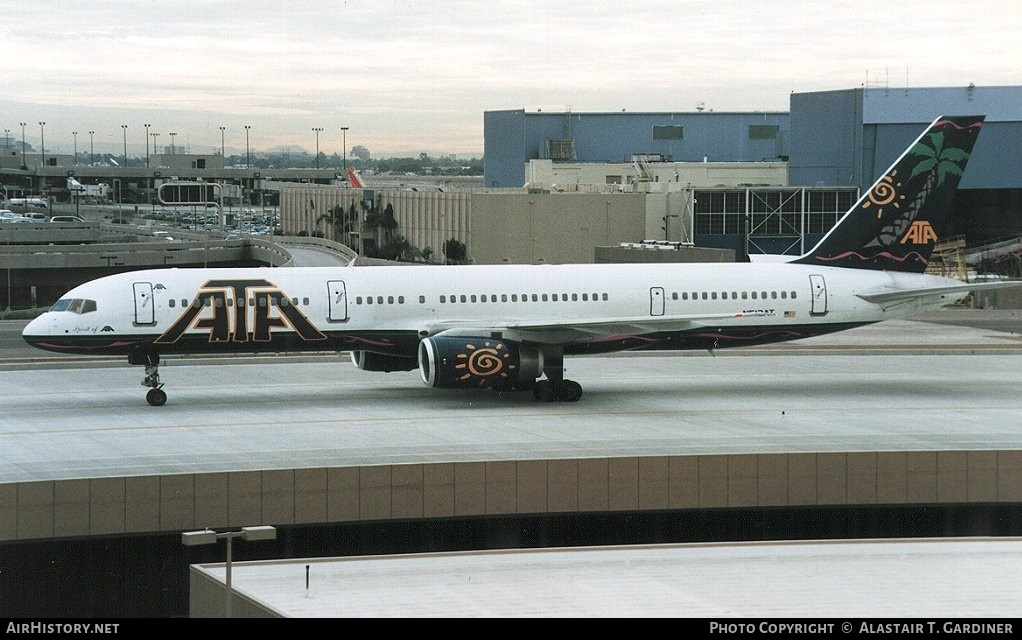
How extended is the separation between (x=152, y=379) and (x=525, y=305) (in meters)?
12.1

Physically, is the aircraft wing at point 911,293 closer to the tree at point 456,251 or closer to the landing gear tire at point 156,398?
the landing gear tire at point 156,398

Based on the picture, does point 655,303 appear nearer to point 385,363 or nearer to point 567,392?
point 567,392

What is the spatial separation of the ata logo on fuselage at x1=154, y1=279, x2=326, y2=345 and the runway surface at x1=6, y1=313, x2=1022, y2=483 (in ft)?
7.24

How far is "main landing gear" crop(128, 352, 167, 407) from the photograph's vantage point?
141 feet

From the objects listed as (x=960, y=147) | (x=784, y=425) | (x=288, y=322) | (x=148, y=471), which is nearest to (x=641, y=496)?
(x=784, y=425)

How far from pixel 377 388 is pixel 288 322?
5.22m

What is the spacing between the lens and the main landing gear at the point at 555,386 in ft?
146

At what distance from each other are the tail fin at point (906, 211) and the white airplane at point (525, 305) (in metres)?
0.05

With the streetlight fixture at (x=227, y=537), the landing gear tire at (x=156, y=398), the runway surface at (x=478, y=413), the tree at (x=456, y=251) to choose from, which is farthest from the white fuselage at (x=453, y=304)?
the tree at (x=456, y=251)

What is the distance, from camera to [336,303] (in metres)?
44.1

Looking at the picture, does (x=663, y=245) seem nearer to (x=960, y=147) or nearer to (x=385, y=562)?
(x=960, y=147)

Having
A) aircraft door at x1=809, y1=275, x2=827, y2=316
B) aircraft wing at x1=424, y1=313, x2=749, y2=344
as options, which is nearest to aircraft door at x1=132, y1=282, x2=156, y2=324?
aircraft wing at x1=424, y1=313, x2=749, y2=344

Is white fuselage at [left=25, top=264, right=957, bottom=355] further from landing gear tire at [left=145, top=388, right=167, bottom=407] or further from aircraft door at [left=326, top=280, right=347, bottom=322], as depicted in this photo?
landing gear tire at [left=145, top=388, right=167, bottom=407]

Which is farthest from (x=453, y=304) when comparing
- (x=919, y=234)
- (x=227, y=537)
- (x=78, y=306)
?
(x=227, y=537)
